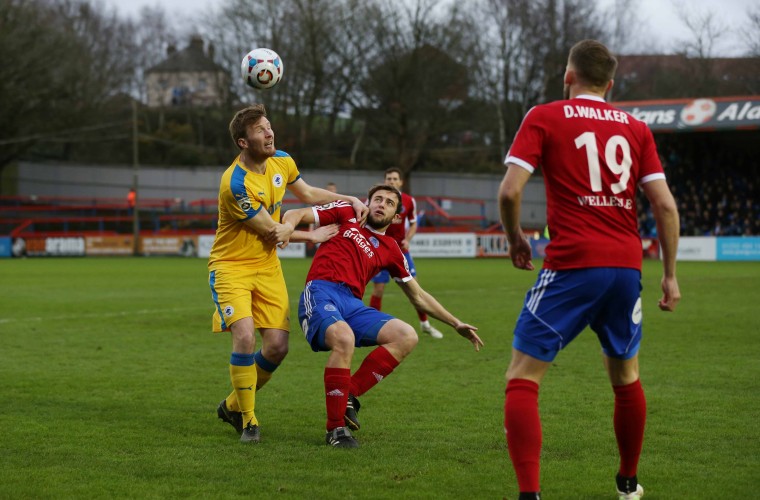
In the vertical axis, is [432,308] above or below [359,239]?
below

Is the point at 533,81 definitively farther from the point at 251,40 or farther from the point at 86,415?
the point at 86,415

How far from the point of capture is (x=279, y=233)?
21.0 feet

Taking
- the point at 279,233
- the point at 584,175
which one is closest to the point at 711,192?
the point at 279,233

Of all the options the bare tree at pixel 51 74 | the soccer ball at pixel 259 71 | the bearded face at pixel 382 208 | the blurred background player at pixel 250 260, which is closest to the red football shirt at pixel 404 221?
the soccer ball at pixel 259 71

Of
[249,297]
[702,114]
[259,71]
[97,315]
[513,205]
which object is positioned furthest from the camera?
[702,114]

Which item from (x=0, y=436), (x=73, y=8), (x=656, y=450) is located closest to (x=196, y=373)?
(x=0, y=436)

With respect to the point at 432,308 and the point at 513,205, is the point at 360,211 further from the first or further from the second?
the point at 513,205

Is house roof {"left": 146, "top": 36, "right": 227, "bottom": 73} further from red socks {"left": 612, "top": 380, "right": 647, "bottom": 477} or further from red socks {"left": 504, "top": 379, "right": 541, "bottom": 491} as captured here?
red socks {"left": 504, "top": 379, "right": 541, "bottom": 491}

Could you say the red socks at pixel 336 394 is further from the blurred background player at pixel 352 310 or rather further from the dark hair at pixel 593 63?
the dark hair at pixel 593 63

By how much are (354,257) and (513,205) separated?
8.46ft

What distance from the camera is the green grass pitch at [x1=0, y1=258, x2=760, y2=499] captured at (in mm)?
5027

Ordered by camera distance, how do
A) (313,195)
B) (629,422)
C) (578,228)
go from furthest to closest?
(313,195) → (629,422) → (578,228)

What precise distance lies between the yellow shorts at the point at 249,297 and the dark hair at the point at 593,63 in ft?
9.19

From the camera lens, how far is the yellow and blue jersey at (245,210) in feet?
20.8
